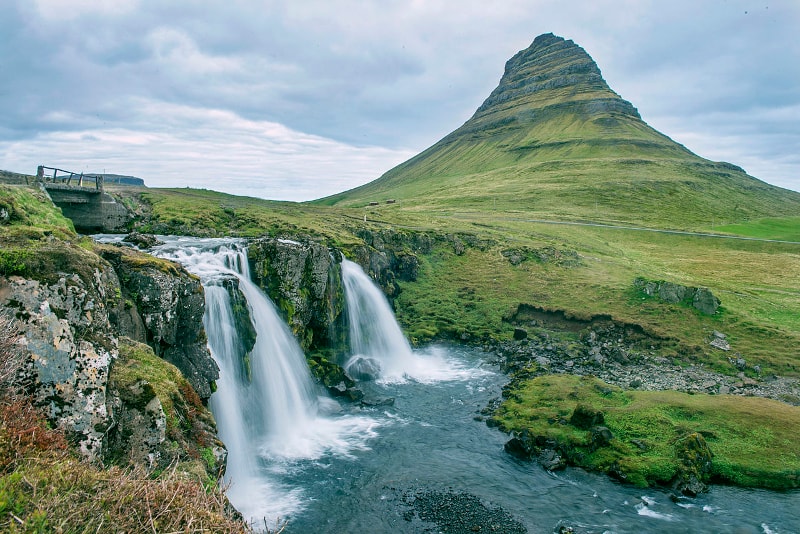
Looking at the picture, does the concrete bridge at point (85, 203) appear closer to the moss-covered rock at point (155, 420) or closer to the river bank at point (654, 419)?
the moss-covered rock at point (155, 420)

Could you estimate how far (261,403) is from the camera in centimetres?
A: 2819

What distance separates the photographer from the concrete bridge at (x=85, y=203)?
123ft

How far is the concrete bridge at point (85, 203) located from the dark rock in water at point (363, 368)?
2620 centimetres

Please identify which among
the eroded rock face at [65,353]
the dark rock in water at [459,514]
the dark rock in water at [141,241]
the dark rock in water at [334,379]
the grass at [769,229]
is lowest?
the dark rock in water at [459,514]

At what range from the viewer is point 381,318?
45.2 metres

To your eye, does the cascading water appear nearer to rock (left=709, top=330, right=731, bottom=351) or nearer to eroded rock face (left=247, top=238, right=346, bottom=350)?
eroded rock face (left=247, top=238, right=346, bottom=350)

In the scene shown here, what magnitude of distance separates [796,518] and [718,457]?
415 centimetres

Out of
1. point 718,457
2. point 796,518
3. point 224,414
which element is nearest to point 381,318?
point 224,414

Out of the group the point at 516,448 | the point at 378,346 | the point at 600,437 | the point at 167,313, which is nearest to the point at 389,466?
the point at 516,448

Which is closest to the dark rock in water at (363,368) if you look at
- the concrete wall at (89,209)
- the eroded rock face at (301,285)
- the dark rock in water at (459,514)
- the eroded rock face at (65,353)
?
the eroded rock face at (301,285)

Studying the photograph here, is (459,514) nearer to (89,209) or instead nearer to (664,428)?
(664,428)

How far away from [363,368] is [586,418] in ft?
57.5

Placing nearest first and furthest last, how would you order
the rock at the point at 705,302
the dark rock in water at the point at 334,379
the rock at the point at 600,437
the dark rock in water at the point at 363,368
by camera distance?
the rock at the point at 600,437 < the dark rock in water at the point at 334,379 < the dark rock in water at the point at 363,368 < the rock at the point at 705,302

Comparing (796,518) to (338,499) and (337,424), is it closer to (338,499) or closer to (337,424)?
(338,499)
